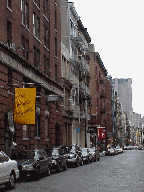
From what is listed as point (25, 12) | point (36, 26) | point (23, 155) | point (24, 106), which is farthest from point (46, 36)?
point (23, 155)

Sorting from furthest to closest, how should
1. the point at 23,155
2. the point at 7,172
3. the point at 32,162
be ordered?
the point at 23,155
the point at 32,162
the point at 7,172

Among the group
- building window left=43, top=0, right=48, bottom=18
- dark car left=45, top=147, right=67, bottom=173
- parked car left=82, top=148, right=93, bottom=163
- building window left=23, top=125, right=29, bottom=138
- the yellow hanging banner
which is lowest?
parked car left=82, top=148, right=93, bottom=163

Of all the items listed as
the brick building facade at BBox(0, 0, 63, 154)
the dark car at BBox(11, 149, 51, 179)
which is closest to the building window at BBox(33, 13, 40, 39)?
the brick building facade at BBox(0, 0, 63, 154)

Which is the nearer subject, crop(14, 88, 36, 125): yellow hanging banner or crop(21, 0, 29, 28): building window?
crop(14, 88, 36, 125): yellow hanging banner

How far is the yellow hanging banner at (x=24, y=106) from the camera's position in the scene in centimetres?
3036

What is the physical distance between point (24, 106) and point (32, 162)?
28.7 feet

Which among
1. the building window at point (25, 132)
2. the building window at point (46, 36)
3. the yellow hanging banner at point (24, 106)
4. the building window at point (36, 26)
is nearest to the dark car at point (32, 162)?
the yellow hanging banner at point (24, 106)

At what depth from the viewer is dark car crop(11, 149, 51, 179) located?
21.9 meters

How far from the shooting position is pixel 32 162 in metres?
22.4

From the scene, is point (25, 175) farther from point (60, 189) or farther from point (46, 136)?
point (46, 136)

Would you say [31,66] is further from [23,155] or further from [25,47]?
[23,155]

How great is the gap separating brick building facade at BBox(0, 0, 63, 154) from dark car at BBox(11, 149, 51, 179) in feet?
18.3

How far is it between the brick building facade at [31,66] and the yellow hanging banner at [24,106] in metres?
0.62

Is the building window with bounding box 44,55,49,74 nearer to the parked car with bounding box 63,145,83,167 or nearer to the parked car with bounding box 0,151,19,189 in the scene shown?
the parked car with bounding box 63,145,83,167
